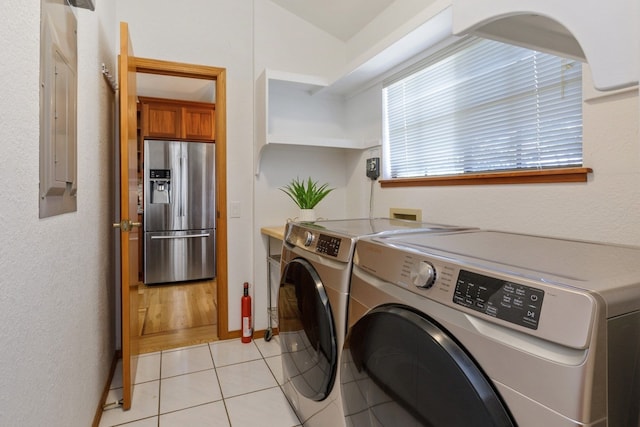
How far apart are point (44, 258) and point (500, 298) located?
1174 mm

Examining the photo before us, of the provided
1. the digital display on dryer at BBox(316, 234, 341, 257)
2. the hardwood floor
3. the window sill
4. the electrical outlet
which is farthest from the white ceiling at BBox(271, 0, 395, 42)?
the hardwood floor

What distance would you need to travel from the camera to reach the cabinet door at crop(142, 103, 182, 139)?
4004 millimetres

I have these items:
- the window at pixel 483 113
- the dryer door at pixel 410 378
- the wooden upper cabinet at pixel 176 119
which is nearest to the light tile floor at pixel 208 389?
the dryer door at pixel 410 378

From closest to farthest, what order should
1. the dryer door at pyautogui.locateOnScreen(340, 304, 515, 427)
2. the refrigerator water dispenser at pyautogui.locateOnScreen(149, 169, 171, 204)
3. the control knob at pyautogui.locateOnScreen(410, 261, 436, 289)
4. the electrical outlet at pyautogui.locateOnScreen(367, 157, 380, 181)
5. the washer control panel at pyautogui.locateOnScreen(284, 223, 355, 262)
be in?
the dryer door at pyautogui.locateOnScreen(340, 304, 515, 427)
the control knob at pyautogui.locateOnScreen(410, 261, 436, 289)
the washer control panel at pyautogui.locateOnScreen(284, 223, 355, 262)
the electrical outlet at pyautogui.locateOnScreen(367, 157, 380, 181)
the refrigerator water dispenser at pyautogui.locateOnScreen(149, 169, 171, 204)

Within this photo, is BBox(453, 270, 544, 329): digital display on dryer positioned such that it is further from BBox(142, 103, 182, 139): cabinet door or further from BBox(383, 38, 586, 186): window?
BBox(142, 103, 182, 139): cabinet door

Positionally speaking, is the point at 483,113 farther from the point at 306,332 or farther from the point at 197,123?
the point at 197,123

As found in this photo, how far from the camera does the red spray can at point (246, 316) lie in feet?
7.90

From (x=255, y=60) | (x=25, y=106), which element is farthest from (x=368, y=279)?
(x=255, y=60)

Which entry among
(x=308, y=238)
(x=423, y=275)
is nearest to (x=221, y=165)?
(x=308, y=238)

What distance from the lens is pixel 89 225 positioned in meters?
1.50

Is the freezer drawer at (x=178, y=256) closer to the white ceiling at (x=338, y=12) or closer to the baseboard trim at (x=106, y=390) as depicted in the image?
the baseboard trim at (x=106, y=390)

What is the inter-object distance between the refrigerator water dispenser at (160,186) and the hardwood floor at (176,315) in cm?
109

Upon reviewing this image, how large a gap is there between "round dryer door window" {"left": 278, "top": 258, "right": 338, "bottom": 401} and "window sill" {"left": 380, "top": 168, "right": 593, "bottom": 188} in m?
0.91

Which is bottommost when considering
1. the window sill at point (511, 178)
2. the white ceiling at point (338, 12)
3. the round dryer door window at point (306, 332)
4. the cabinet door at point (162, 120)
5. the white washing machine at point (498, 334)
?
the round dryer door window at point (306, 332)
